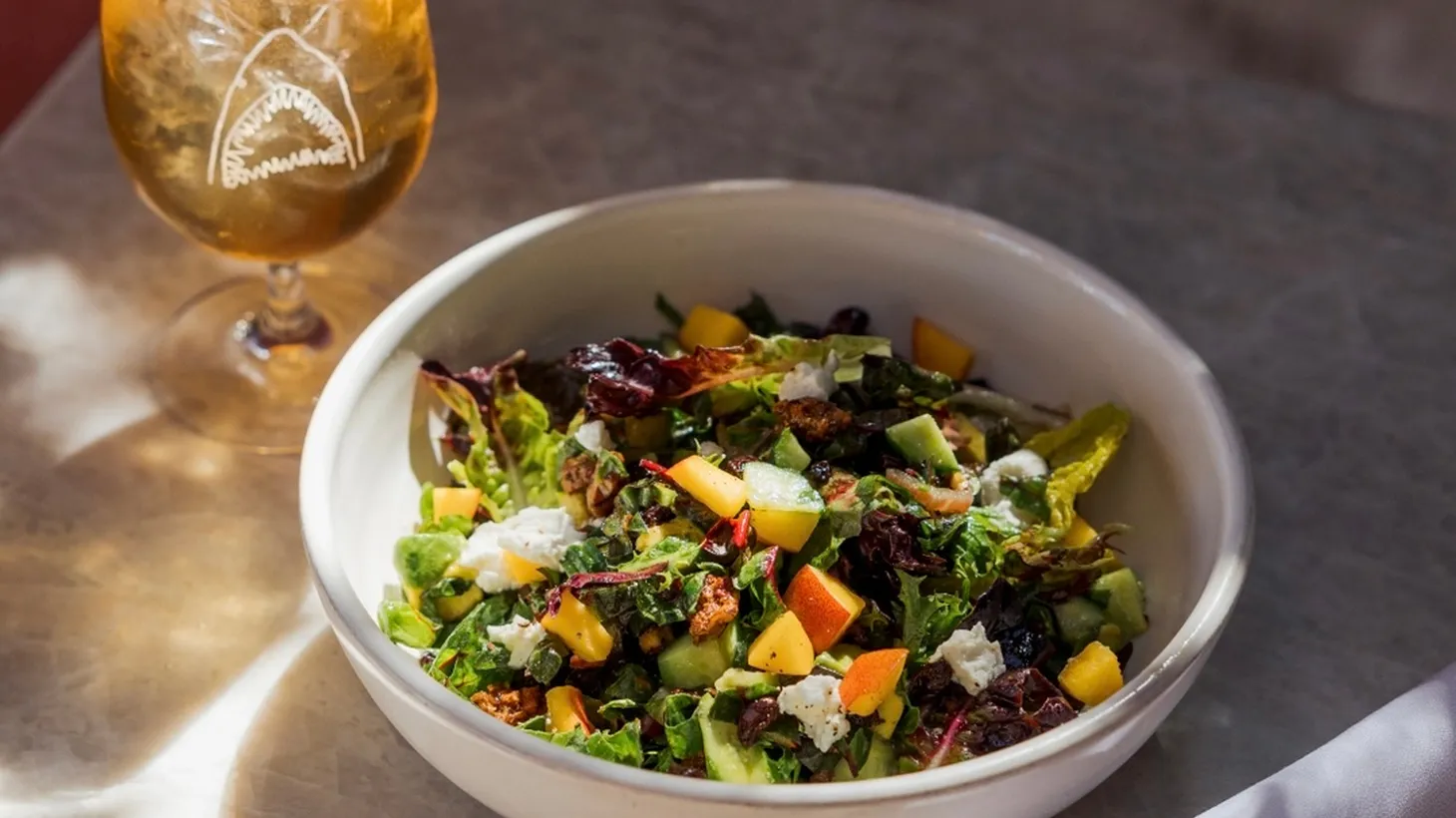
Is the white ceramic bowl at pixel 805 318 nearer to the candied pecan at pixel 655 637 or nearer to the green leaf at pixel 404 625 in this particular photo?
the green leaf at pixel 404 625

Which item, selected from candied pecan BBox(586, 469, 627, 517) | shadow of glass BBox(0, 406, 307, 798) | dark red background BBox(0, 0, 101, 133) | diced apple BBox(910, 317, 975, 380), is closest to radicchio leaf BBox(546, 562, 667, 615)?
candied pecan BBox(586, 469, 627, 517)

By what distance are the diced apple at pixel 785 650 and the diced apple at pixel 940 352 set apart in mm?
399

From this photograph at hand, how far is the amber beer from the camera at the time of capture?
4.00 feet

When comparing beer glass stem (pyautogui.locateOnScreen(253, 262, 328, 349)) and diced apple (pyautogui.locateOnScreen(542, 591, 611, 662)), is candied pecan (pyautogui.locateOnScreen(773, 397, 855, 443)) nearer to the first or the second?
diced apple (pyautogui.locateOnScreen(542, 591, 611, 662))

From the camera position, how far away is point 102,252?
5.27 ft

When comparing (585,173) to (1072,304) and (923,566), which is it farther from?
(923,566)

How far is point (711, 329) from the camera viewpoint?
4.52 ft

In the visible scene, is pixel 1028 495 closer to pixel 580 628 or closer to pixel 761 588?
pixel 761 588

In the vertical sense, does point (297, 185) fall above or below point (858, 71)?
above

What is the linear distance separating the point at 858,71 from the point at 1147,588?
3.15ft

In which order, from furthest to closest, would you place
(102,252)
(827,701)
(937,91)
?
(937,91) → (102,252) → (827,701)

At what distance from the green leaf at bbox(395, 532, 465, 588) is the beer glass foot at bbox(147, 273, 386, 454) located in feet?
0.93

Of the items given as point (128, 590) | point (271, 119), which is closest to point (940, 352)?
point (271, 119)

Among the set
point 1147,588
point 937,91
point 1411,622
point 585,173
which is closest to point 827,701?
point 1147,588
